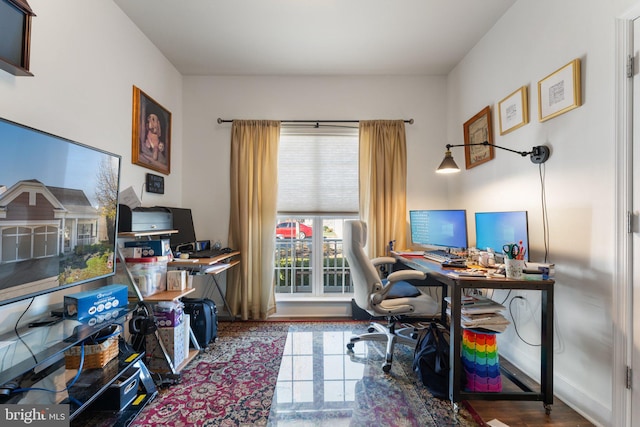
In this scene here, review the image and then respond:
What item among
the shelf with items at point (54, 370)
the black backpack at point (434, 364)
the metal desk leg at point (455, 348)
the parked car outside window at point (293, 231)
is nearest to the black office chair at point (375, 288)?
the black backpack at point (434, 364)

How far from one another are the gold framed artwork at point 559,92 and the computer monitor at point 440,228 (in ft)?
2.87

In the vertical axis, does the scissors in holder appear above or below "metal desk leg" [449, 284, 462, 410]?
above

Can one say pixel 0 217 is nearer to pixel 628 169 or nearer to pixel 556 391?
pixel 628 169

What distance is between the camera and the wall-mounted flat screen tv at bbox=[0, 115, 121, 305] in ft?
3.42

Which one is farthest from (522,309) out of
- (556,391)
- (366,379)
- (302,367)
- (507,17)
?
(507,17)

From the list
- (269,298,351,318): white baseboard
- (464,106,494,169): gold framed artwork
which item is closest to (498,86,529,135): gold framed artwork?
(464,106,494,169): gold framed artwork

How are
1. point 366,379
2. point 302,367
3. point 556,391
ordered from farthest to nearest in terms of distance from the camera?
1. point 302,367
2. point 366,379
3. point 556,391

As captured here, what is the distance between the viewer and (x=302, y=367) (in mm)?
1963

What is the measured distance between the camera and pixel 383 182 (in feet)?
9.30

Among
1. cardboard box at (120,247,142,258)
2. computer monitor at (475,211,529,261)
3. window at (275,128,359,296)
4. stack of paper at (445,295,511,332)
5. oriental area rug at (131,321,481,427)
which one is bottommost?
oriental area rug at (131,321,481,427)

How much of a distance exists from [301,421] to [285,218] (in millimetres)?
1888

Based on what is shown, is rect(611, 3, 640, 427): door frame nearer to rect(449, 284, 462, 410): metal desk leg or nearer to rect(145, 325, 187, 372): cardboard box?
rect(449, 284, 462, 410): metal desk leg

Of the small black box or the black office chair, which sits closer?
the small black box

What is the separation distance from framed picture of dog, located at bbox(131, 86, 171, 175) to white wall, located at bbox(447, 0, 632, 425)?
2.99 m
